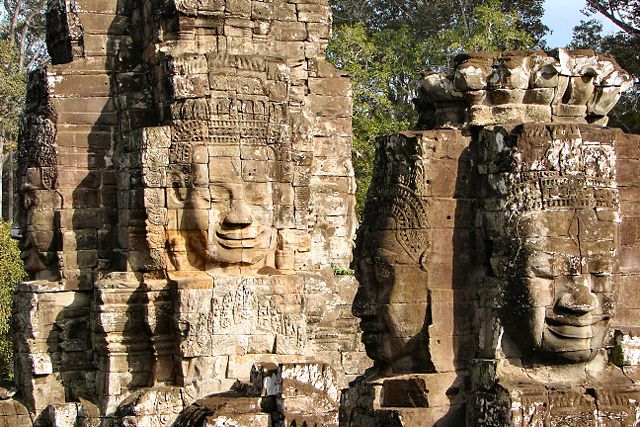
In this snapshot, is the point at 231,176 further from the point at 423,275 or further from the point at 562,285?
the point at 562,285

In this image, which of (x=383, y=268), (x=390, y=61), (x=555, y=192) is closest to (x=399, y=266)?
(x=383, y=268)

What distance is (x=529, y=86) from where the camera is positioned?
10078mm

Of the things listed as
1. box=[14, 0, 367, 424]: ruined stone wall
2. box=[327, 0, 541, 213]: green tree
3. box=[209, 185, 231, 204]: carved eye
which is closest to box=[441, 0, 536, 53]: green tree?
box=[327, 0, 541, 213]: green tree

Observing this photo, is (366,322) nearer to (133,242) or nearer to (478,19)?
(133,242)

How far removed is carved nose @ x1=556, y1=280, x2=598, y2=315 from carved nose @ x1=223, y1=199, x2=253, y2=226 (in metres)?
5.93

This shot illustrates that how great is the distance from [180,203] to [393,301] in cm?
545

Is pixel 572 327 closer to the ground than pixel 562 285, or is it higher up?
closer to the ground

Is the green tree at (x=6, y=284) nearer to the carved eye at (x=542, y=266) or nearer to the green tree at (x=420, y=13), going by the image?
the carved eye at (x=542, y=266)

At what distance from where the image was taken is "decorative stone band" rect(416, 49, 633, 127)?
32.9 ft

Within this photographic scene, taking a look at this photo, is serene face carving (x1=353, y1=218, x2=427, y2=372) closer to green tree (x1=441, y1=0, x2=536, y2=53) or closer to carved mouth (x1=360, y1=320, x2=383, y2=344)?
carved mouth (x1=360, y1=320, x2=383, y2=344)

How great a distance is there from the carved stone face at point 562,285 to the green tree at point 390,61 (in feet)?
71.3

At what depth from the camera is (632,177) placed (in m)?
10.1

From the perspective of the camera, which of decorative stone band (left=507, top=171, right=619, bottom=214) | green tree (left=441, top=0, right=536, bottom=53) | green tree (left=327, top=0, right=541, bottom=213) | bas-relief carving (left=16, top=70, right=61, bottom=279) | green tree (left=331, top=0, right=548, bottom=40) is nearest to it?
decorative stone band (left=507, top=171, right=619, bottom=214)

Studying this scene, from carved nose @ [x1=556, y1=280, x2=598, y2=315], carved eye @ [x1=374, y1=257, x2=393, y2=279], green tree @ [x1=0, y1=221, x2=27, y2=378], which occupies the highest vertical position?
carved eye @ [x1=374, y1=257, x2=393, y2=279]
